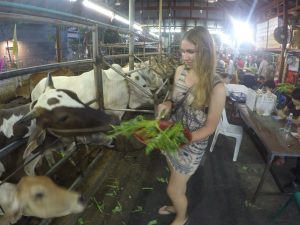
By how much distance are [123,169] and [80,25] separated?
7.30 feet

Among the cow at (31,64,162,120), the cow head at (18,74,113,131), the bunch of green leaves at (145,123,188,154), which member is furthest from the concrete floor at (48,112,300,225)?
the bunch of green leaves at (145,123,188,154)

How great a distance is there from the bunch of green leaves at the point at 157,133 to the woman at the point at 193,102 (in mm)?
195

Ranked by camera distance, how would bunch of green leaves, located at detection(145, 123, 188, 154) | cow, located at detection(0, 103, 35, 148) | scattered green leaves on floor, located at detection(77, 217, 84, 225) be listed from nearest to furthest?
bunch of green leaves, located at detection(145, 123, 188, 154)
cow, located at detection(0, 103, 35, 148)
scattered green leaves on floor, located at detection(77, 217, 84, 225)

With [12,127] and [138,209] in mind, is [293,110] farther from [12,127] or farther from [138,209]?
[12,127]

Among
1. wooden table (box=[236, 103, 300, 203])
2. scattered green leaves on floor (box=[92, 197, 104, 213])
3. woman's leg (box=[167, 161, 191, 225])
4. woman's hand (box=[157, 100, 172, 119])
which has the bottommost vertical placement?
scattered green leaves on floor (box=[92, 197, 104, 213])

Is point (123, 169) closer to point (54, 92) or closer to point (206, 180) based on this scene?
point (206, 180)

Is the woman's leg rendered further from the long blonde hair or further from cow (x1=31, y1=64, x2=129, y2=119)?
cow (x1=31, y1=64, x2=129, y2=119)

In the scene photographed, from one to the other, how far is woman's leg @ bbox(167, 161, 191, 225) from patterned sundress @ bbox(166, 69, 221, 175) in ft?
0.23

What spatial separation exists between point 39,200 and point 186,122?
1352 mm

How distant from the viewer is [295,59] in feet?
27.5

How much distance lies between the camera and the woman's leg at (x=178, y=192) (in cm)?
273

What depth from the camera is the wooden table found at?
10.6 ft

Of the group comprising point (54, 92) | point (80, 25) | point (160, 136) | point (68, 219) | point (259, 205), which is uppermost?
point (80, 25)

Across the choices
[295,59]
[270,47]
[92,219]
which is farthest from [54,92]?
[270,47]
